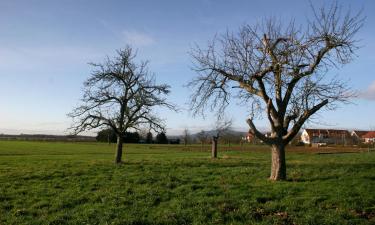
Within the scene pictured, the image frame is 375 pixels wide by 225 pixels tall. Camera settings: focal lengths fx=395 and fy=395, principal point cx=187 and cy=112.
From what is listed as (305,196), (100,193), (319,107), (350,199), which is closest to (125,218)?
(100,193)

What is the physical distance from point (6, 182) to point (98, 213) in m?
8.52

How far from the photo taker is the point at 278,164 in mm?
18234

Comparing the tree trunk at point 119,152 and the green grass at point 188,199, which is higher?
the tree trunk at point 119,152

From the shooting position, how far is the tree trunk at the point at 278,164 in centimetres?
1806

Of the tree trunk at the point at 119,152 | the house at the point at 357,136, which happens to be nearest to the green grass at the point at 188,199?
the tree trunk at the point at 119,152

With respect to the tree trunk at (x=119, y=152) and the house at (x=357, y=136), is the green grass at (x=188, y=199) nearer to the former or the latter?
the tree trunk at (x=119, y=152)


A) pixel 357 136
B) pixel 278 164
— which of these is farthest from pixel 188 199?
pixel 357 136

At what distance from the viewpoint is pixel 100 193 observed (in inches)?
575

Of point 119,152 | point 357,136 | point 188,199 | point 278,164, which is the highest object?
point 357,136

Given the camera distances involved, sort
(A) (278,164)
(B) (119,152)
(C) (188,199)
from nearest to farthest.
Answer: (C) (188,199) < (A) (278,164) < (B) (119,152)

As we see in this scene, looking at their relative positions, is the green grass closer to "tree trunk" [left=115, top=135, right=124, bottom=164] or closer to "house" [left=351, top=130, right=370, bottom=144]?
"tree trunk" [left=115, top=135, right=124, bottom=164]

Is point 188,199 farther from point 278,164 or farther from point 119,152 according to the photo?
point 119,152

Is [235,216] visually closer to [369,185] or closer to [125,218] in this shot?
[125,218]

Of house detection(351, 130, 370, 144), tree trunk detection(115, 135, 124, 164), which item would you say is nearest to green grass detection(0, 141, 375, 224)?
tree trunk detection(115, 135, 124, 164)
